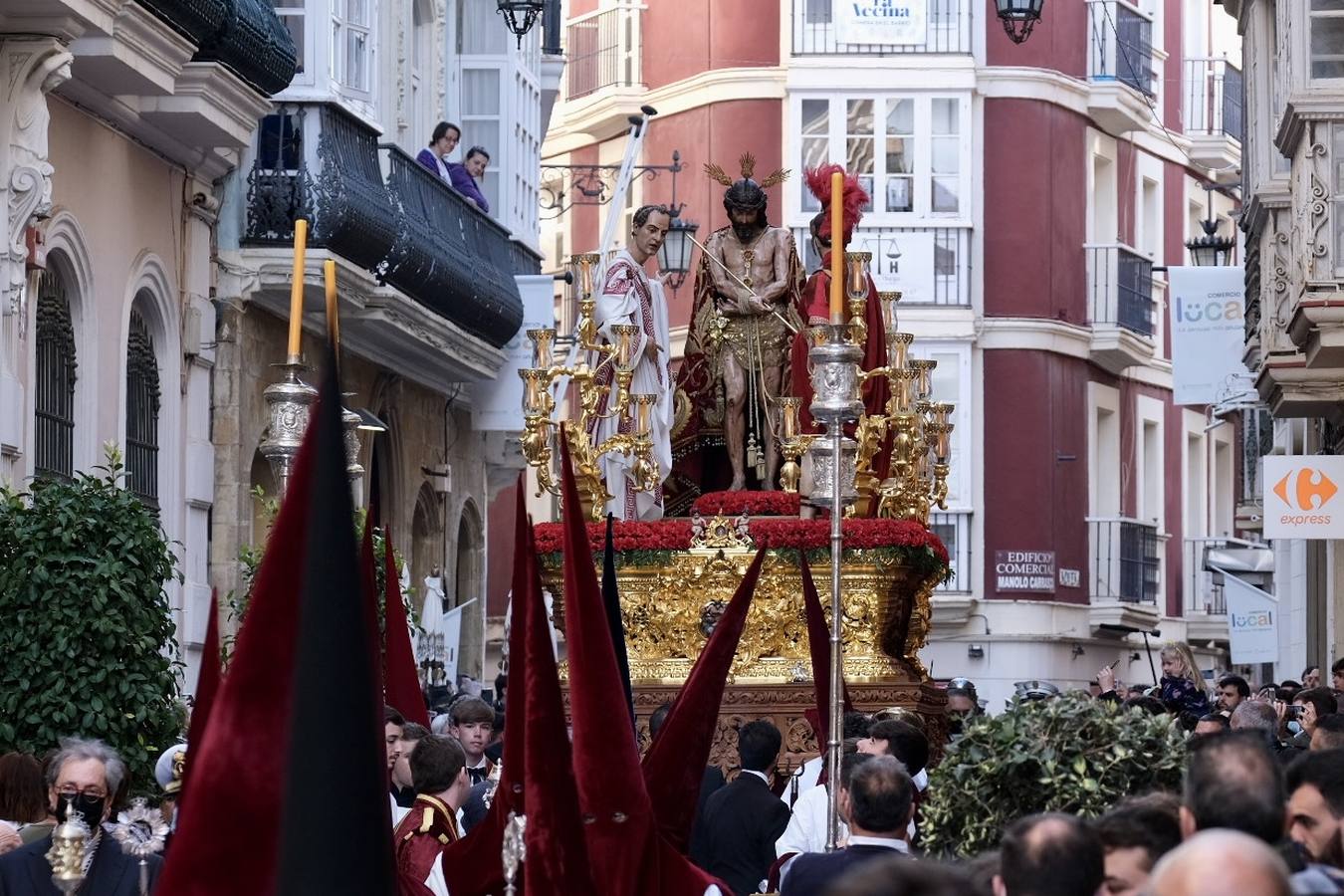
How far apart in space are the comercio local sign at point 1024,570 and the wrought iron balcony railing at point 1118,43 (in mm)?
5758

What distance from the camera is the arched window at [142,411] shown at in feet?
62.6

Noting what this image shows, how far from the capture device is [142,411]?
63.5ft

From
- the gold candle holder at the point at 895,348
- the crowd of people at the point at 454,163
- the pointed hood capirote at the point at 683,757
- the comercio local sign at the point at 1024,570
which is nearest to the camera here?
the pointed hood capirote at the point at 683,757

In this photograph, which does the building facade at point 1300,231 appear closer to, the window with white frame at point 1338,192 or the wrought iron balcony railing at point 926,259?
the window with white frame at point 1338,192

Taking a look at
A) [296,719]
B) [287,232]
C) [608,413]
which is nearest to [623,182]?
[287,232]

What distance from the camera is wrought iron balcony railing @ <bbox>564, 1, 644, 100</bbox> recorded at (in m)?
35.5

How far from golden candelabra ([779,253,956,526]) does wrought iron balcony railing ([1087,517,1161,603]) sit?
20450 mm

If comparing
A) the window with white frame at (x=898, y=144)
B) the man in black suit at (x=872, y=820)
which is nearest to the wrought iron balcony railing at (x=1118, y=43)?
the window with white frame at (x=898, y=144)

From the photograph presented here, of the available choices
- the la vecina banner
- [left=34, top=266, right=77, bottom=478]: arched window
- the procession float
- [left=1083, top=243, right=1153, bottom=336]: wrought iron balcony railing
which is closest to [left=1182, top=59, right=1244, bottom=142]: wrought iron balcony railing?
[left=1083, top=243, right=1153, bottom=336]: wrought iron balcony railing

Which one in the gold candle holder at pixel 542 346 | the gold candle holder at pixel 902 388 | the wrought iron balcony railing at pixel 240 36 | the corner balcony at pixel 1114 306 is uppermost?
the wrought iron balcony railing at pixel 240 36

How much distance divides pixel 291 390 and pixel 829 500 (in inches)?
85.5

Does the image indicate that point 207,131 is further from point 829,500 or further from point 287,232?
point 829,500

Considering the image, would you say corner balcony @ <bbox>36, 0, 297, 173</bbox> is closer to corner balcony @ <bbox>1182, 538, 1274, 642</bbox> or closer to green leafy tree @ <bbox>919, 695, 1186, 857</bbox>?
green leafy tree @ <bbox>919, 695, 1186, 857</bbox>

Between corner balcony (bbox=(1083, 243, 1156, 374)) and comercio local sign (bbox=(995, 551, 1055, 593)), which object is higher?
corner balcony (bbox=(1083, 243, 1156, 374))
